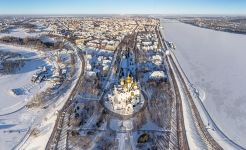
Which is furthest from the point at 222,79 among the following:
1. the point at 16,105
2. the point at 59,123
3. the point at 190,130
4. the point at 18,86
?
the point at 18,86

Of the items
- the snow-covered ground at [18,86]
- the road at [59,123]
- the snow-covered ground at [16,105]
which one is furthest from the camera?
the snow-covered ground at [18,86]

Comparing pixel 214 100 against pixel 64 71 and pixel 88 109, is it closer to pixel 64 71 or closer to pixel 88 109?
pixel 88 109

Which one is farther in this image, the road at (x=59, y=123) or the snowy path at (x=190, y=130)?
the snowy path at (x=190, y=130)

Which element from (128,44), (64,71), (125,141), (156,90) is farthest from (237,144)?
(128,44)

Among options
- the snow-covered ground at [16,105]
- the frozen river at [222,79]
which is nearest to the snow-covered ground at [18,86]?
the snow-covered ground at [16,105]

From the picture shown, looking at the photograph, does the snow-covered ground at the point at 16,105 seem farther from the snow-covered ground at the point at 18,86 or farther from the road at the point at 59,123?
the road at the point at 59,123

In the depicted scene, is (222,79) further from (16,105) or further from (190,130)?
(16,105)

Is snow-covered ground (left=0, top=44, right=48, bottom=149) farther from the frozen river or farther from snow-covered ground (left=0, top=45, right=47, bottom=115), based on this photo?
the frozen river

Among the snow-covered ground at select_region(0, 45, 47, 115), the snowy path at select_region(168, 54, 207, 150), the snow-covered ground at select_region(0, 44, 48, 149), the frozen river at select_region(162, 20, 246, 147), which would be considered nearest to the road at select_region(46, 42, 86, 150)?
the snow-covered ground at select_region(0, 44, 48, 149)
